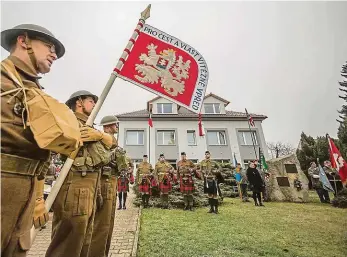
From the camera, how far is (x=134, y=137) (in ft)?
82.6

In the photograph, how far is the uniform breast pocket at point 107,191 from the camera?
3886 millimetres

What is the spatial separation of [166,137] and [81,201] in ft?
75.4

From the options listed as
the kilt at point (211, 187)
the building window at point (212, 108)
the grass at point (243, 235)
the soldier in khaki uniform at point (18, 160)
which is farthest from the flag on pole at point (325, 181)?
the building window at point (212, 108)

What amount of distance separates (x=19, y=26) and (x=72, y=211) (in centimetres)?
199

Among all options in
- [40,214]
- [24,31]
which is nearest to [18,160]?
[40,214]

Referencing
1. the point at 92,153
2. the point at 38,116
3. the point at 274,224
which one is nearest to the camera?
the point at 38,116

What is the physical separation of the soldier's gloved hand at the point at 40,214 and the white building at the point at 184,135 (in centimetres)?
2254

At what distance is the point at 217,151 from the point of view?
2567 centimetres

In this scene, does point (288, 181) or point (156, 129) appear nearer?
point (288, 181)

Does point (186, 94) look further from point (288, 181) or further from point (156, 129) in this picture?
point (156, 129)

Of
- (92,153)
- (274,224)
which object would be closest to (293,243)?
(274,224)

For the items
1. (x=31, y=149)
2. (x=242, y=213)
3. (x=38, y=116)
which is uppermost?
(x=38, y=116)

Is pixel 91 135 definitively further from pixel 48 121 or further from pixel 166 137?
pixel 166 137

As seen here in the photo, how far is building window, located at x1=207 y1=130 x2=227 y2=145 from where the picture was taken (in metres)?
26.1
